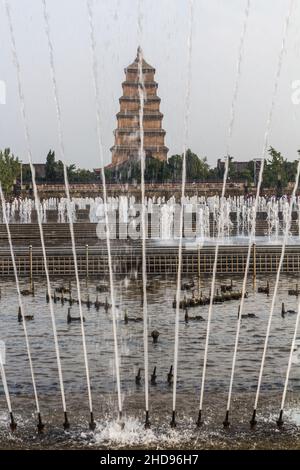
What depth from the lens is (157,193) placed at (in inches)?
2623

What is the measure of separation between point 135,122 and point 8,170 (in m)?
30.3

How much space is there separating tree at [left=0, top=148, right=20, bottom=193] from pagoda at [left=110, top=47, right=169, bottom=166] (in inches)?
680

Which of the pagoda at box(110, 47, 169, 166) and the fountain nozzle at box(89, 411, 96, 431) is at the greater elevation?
the pagoda at box(110, 47, 169, 166)

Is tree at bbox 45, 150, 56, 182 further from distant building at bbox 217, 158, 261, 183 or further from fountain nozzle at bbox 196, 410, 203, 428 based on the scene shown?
fountain nozzle at bbox 196, 410, 203, 428

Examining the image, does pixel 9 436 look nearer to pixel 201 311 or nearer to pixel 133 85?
pixel 201 311

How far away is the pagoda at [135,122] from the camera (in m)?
89.9

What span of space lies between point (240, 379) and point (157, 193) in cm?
5718

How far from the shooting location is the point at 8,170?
217 ft

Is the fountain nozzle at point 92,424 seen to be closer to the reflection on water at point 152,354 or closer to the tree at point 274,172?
the reflection on water at point 152,354

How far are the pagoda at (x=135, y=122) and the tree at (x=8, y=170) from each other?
17.3 metres

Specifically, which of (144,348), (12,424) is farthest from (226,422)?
(144,348)

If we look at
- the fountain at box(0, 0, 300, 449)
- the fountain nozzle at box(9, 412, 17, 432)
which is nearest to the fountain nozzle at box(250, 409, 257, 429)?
the fountain at box(0, 0, 300, 449)

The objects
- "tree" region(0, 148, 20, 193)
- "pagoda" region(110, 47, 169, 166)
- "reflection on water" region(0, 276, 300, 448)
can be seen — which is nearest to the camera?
"reflection on water" region(0, 276, 300, 448)

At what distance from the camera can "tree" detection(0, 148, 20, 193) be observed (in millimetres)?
62794
